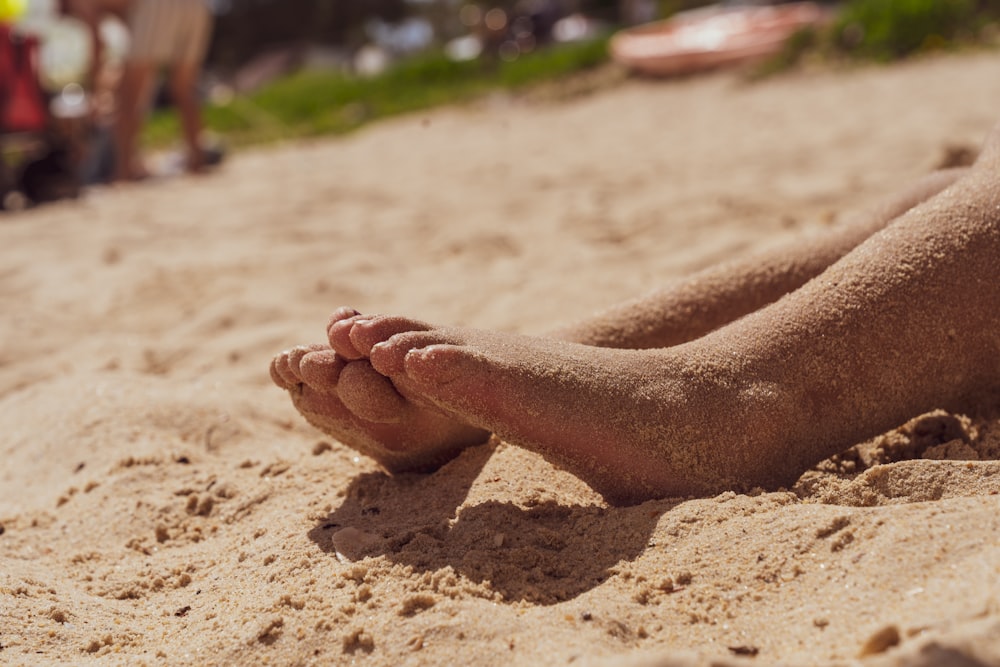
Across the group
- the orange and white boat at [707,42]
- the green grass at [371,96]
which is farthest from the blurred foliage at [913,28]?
the green grass at [371,96]

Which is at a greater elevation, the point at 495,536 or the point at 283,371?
the point at 283,371

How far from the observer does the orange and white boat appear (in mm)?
8352

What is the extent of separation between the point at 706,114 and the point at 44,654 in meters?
5.64

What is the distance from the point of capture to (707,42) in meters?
8.77

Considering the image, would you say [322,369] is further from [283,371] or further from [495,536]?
[495,536]

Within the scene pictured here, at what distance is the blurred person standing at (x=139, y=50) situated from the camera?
5.77 metres

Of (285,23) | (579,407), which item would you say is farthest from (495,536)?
(285,23)

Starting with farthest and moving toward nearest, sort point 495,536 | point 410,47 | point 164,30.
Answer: point 410,47 → point 164,30 → point 495,536

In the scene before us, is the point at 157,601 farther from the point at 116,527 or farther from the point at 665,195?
the point at 665,195

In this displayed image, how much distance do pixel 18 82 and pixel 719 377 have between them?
493 centimetres

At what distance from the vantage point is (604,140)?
583cm

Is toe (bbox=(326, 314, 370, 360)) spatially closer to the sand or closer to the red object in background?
the sand

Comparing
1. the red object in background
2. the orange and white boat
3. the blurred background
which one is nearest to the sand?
the red object in background

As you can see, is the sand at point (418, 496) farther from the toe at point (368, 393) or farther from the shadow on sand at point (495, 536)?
the toe at point (368, 393)
